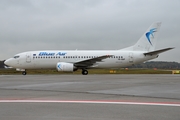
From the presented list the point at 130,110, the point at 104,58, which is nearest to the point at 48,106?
the point at 130,110

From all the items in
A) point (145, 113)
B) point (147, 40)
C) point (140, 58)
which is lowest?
point (145, 113)

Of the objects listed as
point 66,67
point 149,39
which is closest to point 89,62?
point 66,67

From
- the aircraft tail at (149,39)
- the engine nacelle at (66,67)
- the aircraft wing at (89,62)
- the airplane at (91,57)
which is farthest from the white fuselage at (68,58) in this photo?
the engine nacelle at (66,67)

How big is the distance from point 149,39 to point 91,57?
24.2 feet

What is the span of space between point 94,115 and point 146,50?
92.6ft

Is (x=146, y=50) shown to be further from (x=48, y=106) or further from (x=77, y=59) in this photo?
(x=48, y=106)

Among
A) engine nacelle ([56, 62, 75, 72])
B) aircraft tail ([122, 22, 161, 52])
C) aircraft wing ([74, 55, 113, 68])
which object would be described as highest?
aircraft tail ([122, 22, 161, 52])

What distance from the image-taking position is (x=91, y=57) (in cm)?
3275

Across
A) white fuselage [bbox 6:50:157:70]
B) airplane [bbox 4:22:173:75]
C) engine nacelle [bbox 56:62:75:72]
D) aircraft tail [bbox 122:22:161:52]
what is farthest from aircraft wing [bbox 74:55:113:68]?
aircraft tail [bbox 122:22:161:52]

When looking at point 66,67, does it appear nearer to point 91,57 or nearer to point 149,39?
point 91,57

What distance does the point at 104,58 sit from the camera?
32062mm

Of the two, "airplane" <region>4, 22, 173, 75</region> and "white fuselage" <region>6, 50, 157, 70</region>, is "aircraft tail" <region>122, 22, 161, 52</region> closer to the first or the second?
"airplane" <region>4, 22, 173, 75</region>

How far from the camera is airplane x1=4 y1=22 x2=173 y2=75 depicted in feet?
106

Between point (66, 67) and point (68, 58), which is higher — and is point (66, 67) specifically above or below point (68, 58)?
below
